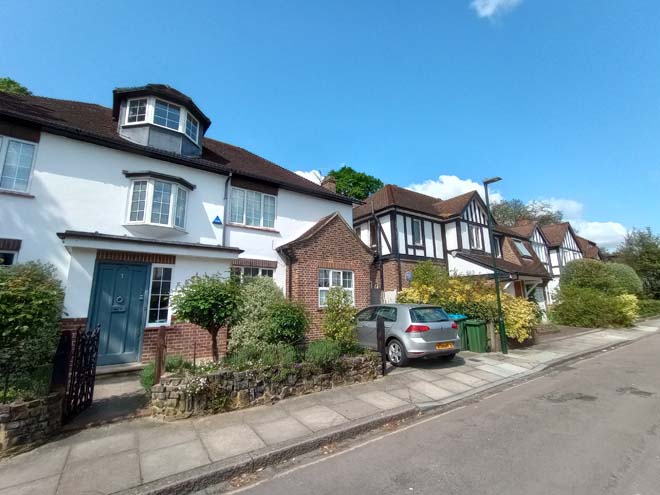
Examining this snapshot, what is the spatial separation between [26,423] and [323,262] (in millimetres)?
8626

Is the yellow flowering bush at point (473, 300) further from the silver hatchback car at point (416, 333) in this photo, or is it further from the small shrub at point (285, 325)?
the small shrub at point (285, 325)

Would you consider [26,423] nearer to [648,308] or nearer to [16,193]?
[16,193]

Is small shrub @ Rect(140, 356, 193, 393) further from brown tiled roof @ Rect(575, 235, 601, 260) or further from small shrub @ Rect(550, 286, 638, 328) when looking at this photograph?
brown tiled roof @ Rect(575, 235, 601, 260)

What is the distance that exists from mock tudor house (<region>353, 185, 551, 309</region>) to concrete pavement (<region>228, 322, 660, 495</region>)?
31.9 ft

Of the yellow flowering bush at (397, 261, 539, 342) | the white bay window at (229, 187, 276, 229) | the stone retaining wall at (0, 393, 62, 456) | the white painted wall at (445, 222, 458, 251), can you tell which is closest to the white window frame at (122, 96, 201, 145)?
the white bay window at (229, 187, 276, 229)

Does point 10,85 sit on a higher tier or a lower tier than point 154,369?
higher

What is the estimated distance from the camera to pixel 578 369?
915 centimetres

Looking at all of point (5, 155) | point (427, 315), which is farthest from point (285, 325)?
point (5, 155)

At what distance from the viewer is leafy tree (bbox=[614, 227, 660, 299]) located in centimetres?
2870

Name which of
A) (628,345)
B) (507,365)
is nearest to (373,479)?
(507,365)

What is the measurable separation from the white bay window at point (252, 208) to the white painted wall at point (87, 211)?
1.42ft

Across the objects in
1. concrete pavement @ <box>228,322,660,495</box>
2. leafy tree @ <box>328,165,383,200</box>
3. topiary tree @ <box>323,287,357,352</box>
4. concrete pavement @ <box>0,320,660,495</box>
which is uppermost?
leafy tree @ <box>328,165,383,200</box>

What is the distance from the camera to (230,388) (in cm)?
549

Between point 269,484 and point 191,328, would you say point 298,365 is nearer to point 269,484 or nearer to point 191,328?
point 269,484
